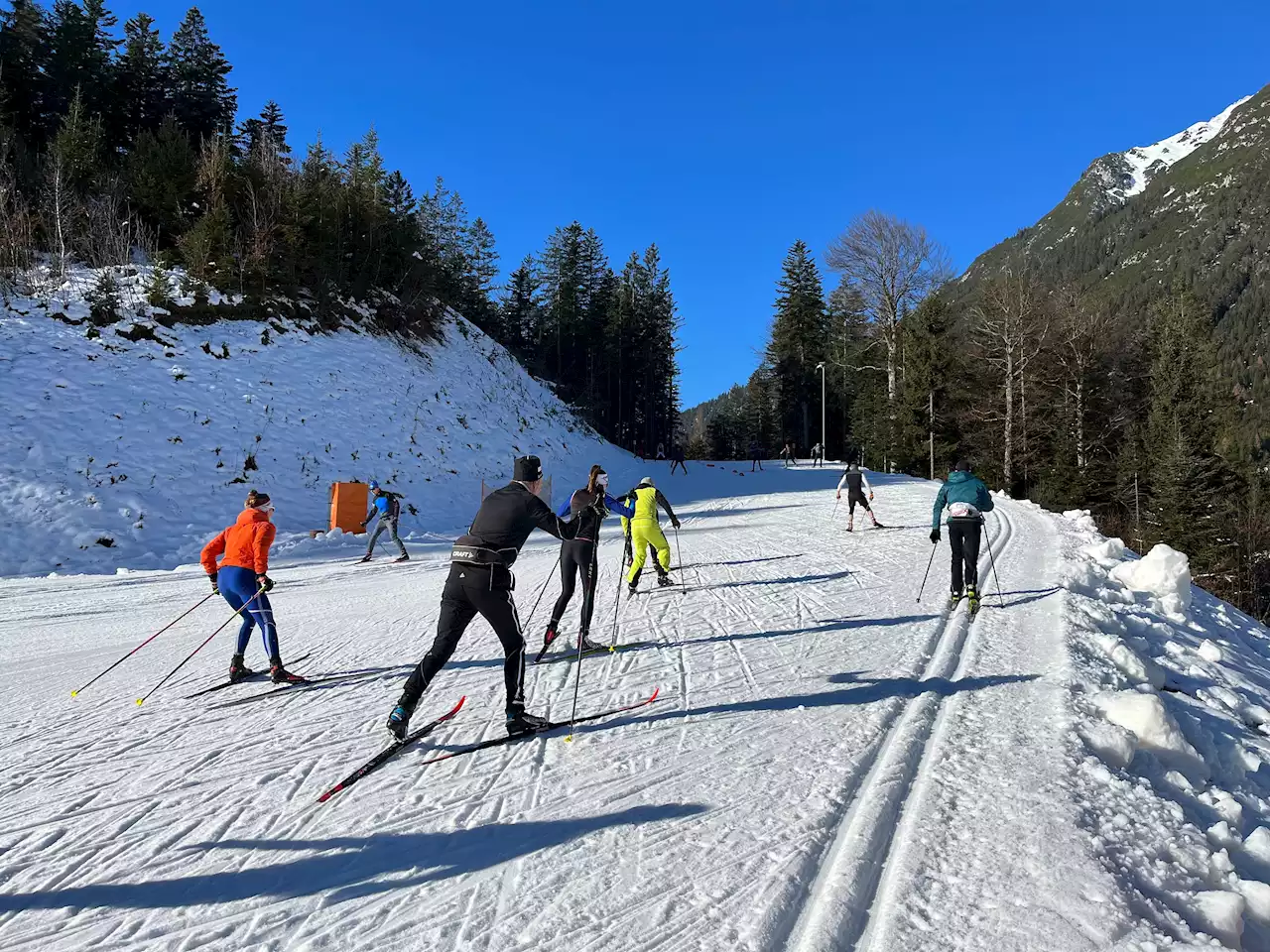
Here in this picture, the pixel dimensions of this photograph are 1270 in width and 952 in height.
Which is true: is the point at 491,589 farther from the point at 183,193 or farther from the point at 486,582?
the point at 183,193

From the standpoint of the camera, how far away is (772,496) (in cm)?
2509

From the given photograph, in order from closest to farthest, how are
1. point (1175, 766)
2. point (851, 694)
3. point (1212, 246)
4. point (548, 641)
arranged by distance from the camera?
point (1175, 766) < point (851, 694) < point (548, 641) < point (1212, 246)

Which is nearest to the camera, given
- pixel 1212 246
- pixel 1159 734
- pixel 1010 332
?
pixel 1159 734

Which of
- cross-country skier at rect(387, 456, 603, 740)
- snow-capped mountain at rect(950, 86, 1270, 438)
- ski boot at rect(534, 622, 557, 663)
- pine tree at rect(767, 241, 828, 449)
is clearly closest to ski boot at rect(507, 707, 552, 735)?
cross-country skier at rect(387, 456, 603, 740)

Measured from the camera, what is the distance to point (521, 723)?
5176 millimetres

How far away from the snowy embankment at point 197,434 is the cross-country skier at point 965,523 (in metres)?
13.5

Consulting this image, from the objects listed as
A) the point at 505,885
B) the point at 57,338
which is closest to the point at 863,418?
the point at 57,338

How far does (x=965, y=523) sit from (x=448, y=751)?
22.4 feet

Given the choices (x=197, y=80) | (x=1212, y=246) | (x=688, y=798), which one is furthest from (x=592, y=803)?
(x=1212, y=246)

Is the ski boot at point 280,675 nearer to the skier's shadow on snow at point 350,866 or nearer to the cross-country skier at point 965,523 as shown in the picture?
the skier's shadow on snow at point 350,866

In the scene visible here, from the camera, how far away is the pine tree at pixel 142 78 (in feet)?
112

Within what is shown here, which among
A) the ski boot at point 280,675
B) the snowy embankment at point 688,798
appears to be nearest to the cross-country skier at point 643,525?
the snowy embankment at point 688,798

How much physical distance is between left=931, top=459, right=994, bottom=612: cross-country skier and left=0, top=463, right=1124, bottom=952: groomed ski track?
673 mm

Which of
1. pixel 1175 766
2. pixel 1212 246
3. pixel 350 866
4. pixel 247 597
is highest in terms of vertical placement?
pixel 1212 246
